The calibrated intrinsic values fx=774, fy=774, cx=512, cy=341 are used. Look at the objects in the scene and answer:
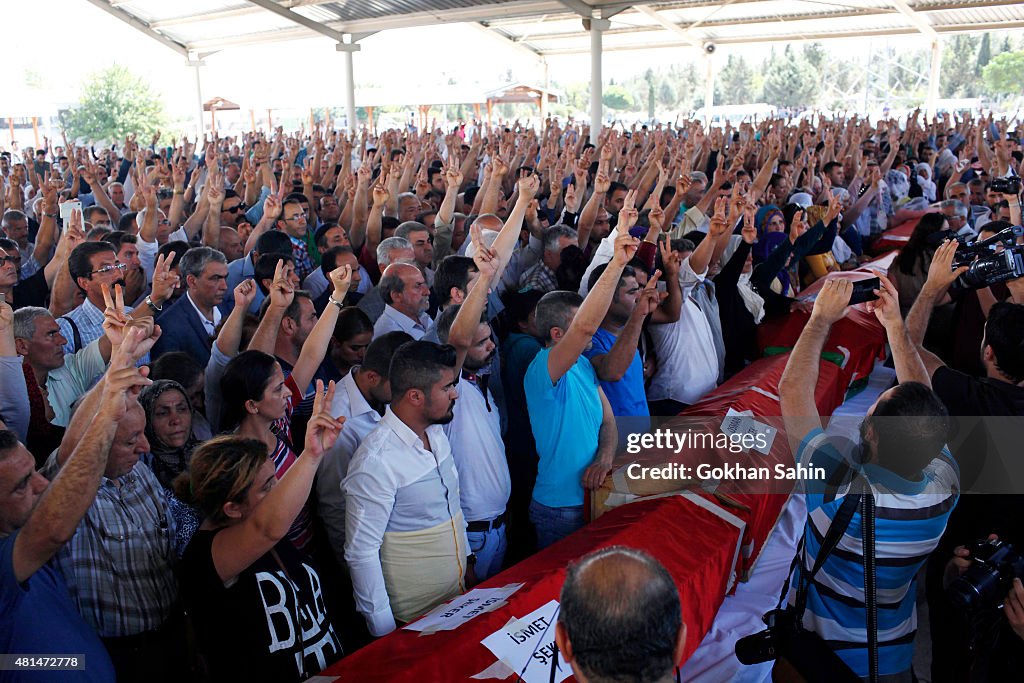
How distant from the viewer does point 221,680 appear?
2324 millimetres

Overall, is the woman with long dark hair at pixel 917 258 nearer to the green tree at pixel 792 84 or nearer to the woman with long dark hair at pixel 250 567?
the woman with long dark hair at pixel 250 567

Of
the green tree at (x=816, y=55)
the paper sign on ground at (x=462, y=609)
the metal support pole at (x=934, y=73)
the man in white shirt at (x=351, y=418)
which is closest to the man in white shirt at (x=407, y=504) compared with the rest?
the paper sign on ground at (x=462, y=609)

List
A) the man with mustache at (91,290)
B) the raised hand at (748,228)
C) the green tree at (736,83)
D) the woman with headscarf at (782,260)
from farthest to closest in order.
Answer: the green tree at (736,83) → the woman with headscarf at (782,260) → the raised hand at (748,228) → the man with mustache at (91,290)

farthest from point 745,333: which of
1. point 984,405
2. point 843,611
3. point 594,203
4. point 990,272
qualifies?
point 843,611

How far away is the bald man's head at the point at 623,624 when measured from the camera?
4.88ft

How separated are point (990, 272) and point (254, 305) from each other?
4099 millimetres

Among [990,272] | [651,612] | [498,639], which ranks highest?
[990,272]

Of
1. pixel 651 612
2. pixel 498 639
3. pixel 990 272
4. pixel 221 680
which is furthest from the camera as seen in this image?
pixel 990 272

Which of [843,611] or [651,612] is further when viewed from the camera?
[843,611]

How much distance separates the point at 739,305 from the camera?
18.6 ft

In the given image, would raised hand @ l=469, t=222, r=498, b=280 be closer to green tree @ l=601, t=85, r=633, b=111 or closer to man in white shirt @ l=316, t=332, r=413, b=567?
man in white shirt @ l=316, t=332, r=413, b=567

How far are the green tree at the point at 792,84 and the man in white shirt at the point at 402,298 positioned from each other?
71818 mm

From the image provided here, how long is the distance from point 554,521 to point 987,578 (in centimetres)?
186

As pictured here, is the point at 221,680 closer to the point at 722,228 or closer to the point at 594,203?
the point at 722,228
